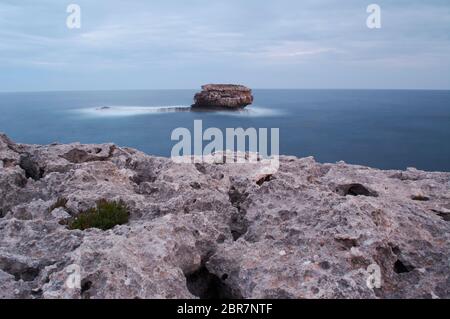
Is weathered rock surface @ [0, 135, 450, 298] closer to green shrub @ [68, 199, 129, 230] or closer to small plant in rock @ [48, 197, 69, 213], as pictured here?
small plant in rock @ [48, 197, 69, 213]

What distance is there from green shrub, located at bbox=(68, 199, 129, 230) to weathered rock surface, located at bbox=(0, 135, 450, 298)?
335mm

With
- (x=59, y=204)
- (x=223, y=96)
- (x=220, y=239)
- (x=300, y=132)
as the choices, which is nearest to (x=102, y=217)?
(x=59, y=204)

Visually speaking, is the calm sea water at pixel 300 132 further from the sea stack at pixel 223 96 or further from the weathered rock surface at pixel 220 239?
the weathered rock surface at pixel 220 239

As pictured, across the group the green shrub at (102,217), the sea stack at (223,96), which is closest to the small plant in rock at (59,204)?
the green shrub at (102,217)

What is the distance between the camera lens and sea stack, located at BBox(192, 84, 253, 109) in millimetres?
125500

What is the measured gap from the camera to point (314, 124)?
143 metres

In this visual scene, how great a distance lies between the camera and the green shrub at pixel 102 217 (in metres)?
10.4

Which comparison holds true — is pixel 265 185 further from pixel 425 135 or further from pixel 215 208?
pixel 425 135

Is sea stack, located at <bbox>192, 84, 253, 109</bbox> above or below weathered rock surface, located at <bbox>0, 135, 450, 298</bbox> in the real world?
above

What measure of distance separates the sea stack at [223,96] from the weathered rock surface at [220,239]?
112 meters

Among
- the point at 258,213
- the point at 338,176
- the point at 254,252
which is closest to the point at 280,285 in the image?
the point at 254,252

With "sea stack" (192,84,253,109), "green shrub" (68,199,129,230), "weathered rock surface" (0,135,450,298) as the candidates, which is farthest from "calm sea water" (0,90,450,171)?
"green shrub" (68,199,129,230)

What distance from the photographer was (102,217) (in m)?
10.6

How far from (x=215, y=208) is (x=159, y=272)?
3608 millimetres
